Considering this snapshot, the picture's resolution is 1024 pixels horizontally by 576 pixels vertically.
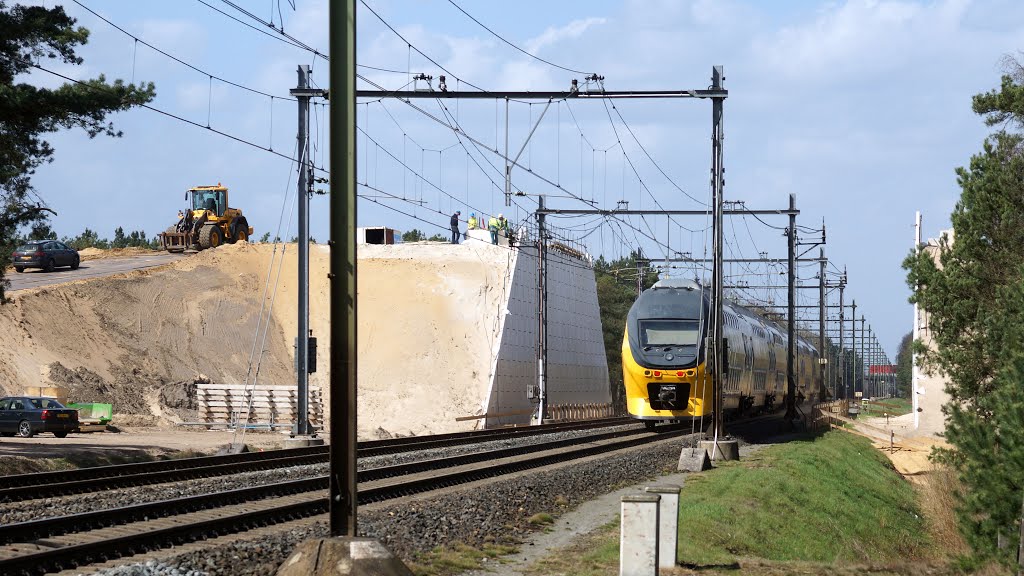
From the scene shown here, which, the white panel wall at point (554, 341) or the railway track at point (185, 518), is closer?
the railway track at point (185, 518)

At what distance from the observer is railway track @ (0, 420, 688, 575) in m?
11.1

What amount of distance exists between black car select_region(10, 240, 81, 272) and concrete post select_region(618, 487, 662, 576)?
164 feet

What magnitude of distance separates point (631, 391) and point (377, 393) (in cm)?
2467

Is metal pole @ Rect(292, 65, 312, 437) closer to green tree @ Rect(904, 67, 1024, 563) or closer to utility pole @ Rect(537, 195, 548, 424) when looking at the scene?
green tree @ Rect(904, 67, 1024, 563)

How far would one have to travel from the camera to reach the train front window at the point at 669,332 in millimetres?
32344

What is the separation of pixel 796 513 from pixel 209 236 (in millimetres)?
48767

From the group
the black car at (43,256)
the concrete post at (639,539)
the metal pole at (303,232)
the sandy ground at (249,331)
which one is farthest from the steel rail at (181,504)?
the black car at (43,256)

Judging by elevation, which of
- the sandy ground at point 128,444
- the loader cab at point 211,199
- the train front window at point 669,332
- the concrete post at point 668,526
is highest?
the loader cab at point 211,199

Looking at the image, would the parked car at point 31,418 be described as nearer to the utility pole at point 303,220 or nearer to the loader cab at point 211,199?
the utility pole at point 303,220

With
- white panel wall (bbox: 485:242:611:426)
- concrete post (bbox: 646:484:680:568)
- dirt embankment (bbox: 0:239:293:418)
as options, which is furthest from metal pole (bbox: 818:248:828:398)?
concrete post (bbox: 646:484:680:568)

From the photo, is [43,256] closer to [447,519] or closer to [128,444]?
[128,444]

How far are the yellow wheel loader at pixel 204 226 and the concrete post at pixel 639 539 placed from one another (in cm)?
5400

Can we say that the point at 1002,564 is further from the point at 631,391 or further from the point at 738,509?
the point at 631,391

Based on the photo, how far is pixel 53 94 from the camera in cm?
2495
